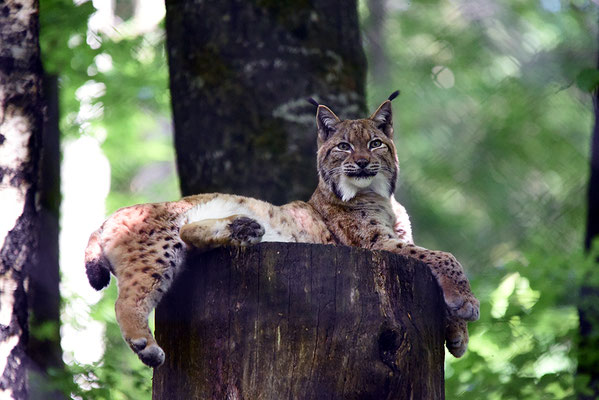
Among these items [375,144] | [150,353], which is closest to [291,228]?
[375,144]

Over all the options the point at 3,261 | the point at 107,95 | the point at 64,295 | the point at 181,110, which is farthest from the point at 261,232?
the point at 107,95

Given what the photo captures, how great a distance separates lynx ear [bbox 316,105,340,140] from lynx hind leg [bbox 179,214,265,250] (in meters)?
1.65

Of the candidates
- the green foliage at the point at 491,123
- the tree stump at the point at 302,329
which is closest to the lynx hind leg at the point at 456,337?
the tree stump at the point at 302,329

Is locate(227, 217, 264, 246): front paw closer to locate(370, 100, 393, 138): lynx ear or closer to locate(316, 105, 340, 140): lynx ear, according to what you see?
locate(316, 105, 340, 140): lynx ear

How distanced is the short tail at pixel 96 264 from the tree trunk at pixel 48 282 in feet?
3.80

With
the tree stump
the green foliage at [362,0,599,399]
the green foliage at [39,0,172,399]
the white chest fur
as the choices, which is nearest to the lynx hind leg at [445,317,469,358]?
the tree stump

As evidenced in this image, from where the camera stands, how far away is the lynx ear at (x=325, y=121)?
545 centimetres

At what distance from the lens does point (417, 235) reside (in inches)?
515

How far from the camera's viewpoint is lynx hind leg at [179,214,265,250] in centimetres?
381

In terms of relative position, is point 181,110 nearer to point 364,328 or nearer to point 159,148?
point 364,328

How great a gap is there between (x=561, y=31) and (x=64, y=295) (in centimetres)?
1025

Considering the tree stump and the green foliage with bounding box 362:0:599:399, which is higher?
the green foliage with bounding box 362:0:599:399

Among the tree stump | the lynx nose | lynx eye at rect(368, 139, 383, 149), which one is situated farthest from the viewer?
lynx eye at rect(368, 139, 383, 149)

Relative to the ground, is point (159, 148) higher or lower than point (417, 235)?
higher
